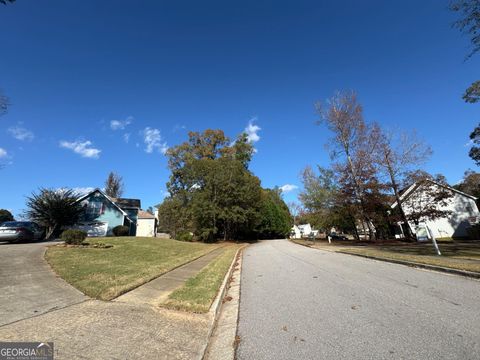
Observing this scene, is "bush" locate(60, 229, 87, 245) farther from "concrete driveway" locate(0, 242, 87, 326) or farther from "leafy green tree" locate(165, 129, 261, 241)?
"leafy green tree" locate(165, 129, 261, 241)

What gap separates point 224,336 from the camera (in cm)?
403

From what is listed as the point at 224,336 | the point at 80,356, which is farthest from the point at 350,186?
the point at 80,356

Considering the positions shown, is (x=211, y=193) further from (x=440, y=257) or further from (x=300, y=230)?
(x=300, y=230)

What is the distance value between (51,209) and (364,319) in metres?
27.8

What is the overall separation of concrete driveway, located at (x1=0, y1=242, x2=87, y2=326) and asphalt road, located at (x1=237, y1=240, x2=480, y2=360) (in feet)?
11.5

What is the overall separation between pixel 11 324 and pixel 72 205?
25.8m

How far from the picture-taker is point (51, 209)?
23.6 meters

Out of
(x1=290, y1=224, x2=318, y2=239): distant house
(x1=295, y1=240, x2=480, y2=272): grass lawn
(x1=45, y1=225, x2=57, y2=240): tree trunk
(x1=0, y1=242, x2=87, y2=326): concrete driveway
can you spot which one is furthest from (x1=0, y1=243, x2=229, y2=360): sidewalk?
(x1=290, y1=224, x2=318, y2=239): distant house

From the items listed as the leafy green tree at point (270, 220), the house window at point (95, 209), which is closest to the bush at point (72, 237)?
the house window at point (95, 209)

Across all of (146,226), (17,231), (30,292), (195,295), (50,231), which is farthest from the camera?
(146,226)

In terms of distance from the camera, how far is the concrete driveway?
4176 mm

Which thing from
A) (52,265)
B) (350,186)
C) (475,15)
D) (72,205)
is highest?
(475,15)

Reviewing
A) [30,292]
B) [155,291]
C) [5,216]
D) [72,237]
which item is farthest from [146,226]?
[30,292]

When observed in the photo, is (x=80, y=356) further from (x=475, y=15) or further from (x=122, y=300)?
(x=475, y=15)
